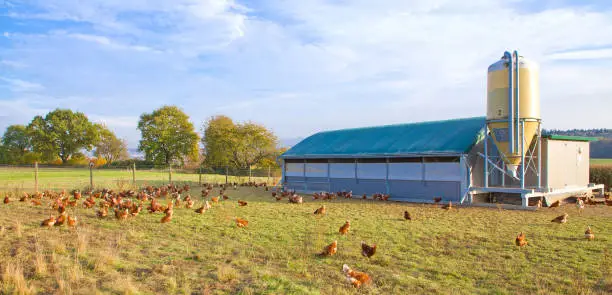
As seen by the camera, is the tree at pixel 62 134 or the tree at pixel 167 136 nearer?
the tree at pixel 167 136

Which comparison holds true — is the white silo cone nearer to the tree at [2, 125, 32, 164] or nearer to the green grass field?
the green grass field

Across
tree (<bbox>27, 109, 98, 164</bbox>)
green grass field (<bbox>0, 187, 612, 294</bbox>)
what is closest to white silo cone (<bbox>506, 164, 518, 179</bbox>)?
green grass field (<bbox>0, 187, 612, 294</bbox>)

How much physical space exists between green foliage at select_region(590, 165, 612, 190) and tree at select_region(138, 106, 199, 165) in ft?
159

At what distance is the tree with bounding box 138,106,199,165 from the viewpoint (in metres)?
60.5

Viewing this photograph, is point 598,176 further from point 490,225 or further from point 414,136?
point 490,225

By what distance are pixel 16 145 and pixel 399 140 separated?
70.2 m

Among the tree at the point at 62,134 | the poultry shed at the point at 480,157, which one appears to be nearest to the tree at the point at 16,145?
the tree at the point at 62,134

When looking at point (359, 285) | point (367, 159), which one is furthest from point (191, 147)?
point (359, 285)

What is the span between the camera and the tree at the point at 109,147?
250ft

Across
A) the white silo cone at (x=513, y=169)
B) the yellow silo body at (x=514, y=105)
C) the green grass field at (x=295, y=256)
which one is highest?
the yellow silo body at (x=514, y=105)

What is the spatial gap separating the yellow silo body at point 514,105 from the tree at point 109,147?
71394mm

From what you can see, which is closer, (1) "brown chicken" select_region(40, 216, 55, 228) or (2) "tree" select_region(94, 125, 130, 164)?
(1) "brown chicken" select_region(40, 216, 55, 228)

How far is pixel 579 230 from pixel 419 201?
8.63 meters

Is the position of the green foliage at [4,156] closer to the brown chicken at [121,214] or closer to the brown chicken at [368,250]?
the brown chicken at [121,214]
